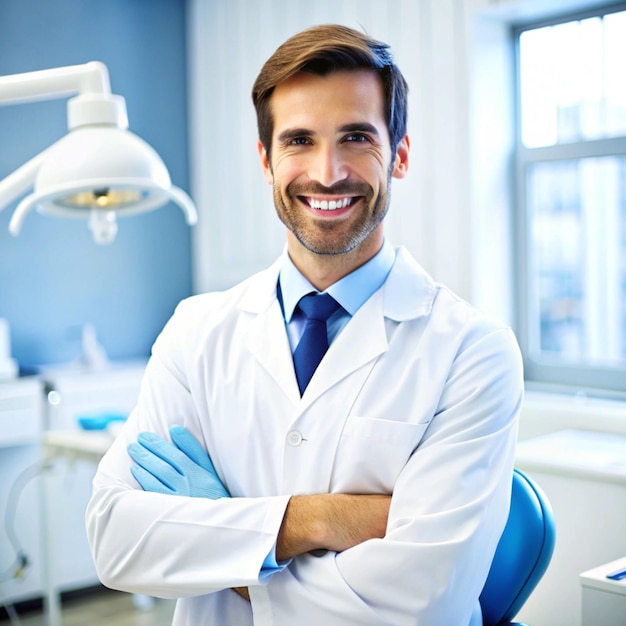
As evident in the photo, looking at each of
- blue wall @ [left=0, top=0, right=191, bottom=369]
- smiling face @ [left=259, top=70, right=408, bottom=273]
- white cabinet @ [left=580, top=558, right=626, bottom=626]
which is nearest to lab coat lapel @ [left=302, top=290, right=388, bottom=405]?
smiling face @ [left=259, top=70, right=408, bottom=273]

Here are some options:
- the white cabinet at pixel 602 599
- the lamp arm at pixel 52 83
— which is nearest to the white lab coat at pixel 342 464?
the white cabinet at pixel 602 599

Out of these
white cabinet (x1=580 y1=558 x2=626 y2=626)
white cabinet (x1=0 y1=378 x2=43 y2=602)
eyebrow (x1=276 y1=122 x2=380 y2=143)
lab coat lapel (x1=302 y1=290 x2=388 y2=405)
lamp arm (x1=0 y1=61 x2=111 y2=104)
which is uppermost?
lamp arm (x1=0 y1=61 x2=111 y2=104)

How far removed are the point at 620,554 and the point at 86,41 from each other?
302cm

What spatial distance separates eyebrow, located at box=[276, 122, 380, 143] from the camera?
1458 mm

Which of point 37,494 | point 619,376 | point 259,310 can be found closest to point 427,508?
point 259,310

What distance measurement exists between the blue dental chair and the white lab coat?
5.3 inches

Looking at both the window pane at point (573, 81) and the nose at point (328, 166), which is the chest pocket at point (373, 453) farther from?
the window pane at point (573, 81)

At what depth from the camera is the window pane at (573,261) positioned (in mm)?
3252

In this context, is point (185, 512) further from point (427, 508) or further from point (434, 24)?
point (434, 24)

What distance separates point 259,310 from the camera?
1593mm

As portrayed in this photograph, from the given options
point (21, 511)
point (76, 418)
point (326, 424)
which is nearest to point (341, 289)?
point (326, 424)

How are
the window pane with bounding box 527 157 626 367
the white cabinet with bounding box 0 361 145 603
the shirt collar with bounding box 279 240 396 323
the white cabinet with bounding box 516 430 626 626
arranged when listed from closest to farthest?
the shirt collar with bounding box 279 240 396 323 < the white cabinet with bounding box 516 430 626 626 < the window pane with bounding box 527 157 626 367 < the white cabinet with bounding box 0 361 145 603

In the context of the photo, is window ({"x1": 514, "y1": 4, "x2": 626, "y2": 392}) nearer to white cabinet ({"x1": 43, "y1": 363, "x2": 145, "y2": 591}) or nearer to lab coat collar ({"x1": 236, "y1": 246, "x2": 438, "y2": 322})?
white cabinet ({"x1": 43, "y1": 363, "x2": 145, "y2": 591})

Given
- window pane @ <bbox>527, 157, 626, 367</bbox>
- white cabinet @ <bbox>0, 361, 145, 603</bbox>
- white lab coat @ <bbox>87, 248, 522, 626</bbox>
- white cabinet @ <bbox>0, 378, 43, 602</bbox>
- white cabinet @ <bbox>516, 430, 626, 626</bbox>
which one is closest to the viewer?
white lab coat @ <bbox>87, 248, 522, 626</bbox>
